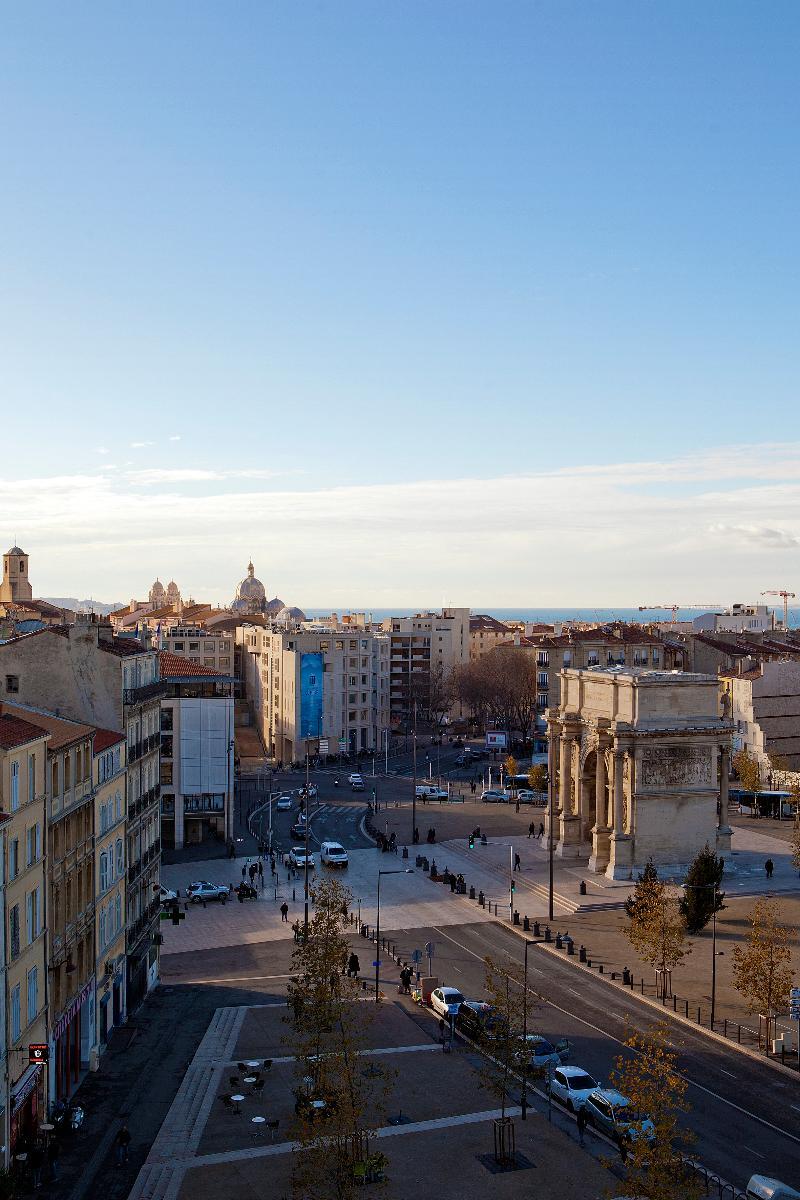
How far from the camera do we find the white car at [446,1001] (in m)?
49.8

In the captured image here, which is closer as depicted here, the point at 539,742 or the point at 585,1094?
the point at 585,1094

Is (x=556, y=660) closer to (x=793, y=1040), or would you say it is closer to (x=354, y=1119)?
(x=793, y=1040)

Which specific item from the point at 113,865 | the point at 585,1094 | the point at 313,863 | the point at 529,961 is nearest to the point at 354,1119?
the point at 585,1094

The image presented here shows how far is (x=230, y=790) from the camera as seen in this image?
3561 inches

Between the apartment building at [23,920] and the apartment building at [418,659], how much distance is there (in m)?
134

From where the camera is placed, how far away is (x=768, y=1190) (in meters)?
33.0

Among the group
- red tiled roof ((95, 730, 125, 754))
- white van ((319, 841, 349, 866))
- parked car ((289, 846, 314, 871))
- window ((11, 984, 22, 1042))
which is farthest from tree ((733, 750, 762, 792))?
window ((11, 984, 22, 1042))

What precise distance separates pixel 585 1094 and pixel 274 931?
94.2 ft

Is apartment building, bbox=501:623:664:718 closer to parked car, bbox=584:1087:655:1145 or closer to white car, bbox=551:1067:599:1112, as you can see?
white car, bbox=551:1067:599:1112

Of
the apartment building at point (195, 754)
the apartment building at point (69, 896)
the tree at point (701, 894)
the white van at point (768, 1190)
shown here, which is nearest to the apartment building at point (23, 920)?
the apartment building at point (69, 896)

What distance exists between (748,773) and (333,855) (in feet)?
141

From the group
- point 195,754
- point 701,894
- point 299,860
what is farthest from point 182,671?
point 701,894

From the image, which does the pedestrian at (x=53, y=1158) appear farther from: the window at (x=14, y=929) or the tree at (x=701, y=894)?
the tree at (x=701, y=894)

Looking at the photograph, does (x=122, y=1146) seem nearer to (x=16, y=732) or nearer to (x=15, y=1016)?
(x=15, y=1016)
